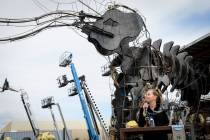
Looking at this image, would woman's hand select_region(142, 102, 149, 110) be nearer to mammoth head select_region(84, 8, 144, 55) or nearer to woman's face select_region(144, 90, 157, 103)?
woman's face select_region(144, 90, 157, 103)

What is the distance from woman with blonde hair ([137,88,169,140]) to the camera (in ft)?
13.0

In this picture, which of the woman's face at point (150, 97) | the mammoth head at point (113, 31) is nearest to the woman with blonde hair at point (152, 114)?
the woman's face at point (150, 97)

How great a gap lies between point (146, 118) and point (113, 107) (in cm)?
512

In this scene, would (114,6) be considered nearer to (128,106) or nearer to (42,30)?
(42,30)

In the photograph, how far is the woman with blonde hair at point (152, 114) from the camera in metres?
3.97

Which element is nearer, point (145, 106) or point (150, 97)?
point (145, 106)

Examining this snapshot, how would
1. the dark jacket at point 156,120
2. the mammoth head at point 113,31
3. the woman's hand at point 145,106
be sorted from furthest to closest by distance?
the mammoth head at point 113,31 < the woman's hand at point 145,106 < the dark jacket at point 156,120

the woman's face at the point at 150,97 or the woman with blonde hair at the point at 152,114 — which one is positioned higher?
the woman's face at the point at 150,97

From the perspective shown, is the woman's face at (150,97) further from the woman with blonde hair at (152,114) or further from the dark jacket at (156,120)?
the dark jacket at (156,120)

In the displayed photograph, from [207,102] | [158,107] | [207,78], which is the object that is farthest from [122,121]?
[207,102]

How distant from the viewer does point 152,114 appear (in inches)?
173

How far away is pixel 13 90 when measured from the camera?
1898cm

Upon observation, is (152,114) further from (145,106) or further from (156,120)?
(145,106)

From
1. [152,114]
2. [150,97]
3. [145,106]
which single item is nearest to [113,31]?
[150,97]
